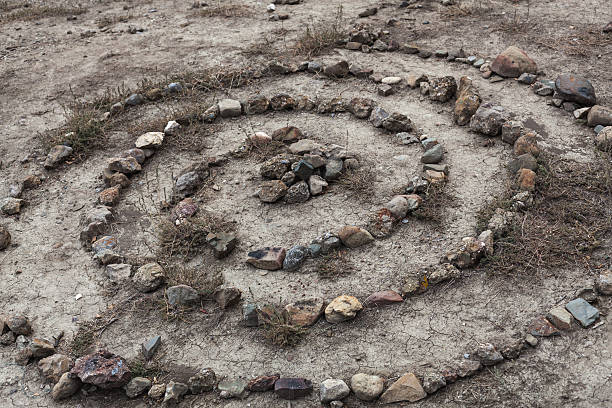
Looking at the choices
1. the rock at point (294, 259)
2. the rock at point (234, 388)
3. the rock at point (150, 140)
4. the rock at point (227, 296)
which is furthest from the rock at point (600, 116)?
the rock at point (150, 140)

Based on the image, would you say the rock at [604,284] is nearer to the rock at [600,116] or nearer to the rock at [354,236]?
the rock at [354,236]

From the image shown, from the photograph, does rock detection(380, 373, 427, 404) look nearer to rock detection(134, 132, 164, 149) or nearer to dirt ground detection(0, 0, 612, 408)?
dirt ground detection(0, 0, 612, 408)

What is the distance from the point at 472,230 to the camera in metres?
5.53

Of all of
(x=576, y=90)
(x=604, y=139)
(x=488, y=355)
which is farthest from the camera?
(x=576, y=90)

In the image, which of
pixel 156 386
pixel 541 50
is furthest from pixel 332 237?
pixel 541 50

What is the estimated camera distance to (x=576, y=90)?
706cm

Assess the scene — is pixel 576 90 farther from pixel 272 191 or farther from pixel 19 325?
pixel 19 325

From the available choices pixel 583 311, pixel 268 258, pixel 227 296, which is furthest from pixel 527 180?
pixel 227 296

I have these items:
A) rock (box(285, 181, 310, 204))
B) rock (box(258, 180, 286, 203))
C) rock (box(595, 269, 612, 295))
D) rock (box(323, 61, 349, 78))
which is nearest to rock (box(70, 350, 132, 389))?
rock (box(258, 180, 286, 203))

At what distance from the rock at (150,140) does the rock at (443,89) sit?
349cm

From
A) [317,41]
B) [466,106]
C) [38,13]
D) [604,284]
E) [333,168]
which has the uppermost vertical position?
[38,13]

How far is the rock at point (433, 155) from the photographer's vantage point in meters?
6.52

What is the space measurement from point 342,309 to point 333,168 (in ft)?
6.81

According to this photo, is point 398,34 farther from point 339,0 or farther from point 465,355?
point 465,355
